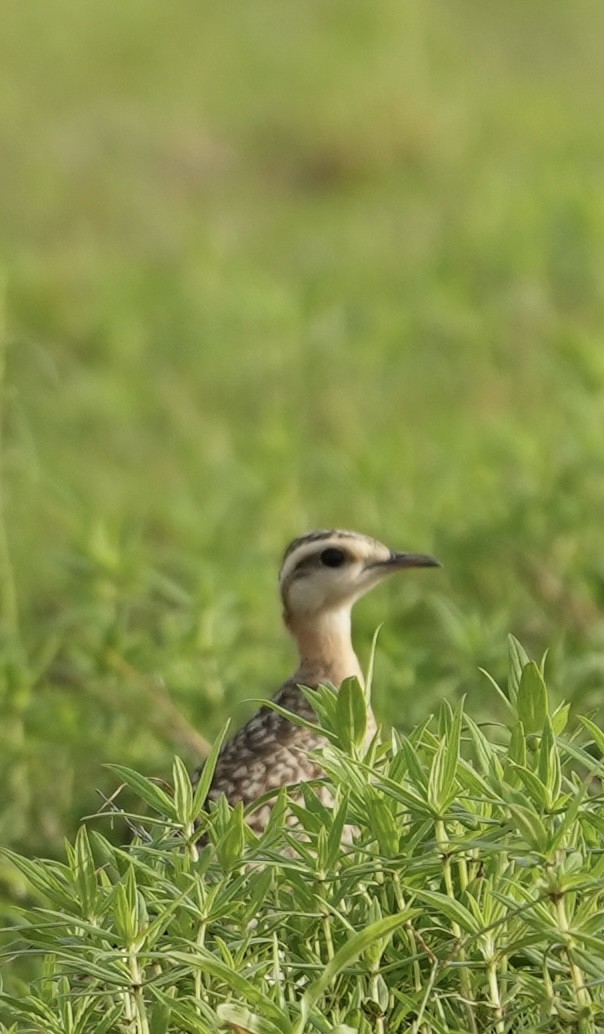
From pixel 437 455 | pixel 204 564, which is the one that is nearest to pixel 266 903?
pixel 204 564

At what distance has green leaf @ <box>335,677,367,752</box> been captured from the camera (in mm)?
2539

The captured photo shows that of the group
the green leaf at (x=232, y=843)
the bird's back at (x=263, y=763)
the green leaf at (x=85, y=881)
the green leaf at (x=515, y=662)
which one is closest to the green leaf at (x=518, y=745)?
the green leaf at (x=515, y=662)

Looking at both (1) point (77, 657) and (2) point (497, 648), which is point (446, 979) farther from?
(1) point (77, 657)

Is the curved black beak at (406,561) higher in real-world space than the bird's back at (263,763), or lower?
higher

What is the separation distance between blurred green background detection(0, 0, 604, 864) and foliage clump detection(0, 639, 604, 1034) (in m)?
1.66

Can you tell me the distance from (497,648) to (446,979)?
1.84 metres

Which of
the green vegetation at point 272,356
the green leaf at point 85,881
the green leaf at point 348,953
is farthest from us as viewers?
the green vegetation at point 272,356

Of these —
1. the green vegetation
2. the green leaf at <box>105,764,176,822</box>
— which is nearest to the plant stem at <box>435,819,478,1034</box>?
the green vegetation

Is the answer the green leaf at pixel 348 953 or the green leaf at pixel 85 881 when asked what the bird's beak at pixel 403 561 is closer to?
the green leaf at pixel 85 881

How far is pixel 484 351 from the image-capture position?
29.2 ft

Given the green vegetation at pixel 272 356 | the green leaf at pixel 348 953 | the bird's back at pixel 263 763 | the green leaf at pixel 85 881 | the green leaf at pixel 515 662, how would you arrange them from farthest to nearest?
the green vegetation at pixel 272 356 → the bird's back at pixel 263 763 → the green leaf at pixel 515 662 → the green leaf at pixel 85 881 → the green leaf at pixel 348 953

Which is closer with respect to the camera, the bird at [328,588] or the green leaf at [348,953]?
the green leaf at [348,953]

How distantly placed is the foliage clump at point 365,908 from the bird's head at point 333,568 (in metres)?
1.69

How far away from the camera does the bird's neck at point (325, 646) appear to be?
13.9 feet
